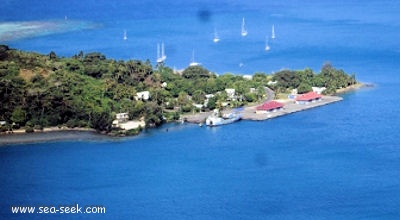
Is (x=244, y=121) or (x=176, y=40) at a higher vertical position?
(x=176, y=40)

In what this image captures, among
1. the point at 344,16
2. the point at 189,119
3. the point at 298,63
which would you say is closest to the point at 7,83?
the point at 189,119

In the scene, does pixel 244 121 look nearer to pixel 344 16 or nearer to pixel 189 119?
pixel 189 119

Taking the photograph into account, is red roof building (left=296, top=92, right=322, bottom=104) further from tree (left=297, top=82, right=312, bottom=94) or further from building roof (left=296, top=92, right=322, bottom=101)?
tree (left=297, top=82, right=312, bottom=94)

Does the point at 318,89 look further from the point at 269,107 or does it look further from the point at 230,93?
the point at 269,107

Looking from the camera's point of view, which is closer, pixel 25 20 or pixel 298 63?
pixel 298 63

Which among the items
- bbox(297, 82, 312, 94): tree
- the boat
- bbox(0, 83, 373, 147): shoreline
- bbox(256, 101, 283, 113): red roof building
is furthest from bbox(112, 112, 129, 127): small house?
bbox(297, 82, 312, 94): tree

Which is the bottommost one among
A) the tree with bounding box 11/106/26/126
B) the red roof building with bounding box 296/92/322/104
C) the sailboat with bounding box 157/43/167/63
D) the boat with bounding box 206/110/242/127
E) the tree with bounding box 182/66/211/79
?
the boat with bounding box 206/110/242/127
